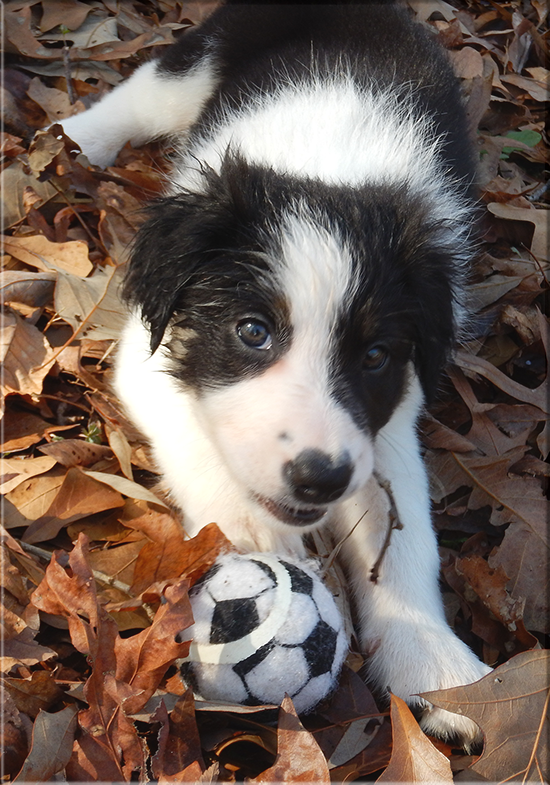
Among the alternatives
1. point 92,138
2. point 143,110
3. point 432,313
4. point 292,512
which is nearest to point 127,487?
point 292,512

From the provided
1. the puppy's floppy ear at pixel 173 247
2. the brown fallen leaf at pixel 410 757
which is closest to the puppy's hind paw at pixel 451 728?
the brown fallen leaf at pixel 410 757

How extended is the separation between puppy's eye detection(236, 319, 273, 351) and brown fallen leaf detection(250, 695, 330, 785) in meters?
1.00

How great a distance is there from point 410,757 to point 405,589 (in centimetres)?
63

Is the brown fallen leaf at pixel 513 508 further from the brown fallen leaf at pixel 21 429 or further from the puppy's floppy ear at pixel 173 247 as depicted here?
the brown fallen leaf at pixel 21 429

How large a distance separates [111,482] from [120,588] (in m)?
0.41

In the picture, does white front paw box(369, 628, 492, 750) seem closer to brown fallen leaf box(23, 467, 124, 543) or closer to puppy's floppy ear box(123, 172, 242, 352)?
brown fallen leaf box(23, 467, 124, 543)

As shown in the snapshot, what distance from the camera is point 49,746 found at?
5.87ft

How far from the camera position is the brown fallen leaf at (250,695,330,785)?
1.68m

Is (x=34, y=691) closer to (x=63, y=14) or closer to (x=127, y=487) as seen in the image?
(x=127, y=487)

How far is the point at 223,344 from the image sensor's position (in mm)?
2184

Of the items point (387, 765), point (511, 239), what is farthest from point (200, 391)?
point (511, 239)

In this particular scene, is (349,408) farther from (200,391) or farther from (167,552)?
(167,552)

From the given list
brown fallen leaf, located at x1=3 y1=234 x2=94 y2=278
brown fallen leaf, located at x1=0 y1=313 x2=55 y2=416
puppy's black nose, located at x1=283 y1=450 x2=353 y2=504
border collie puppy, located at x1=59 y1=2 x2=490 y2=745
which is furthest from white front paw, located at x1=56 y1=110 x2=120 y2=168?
puppy's black nose, located at x1=283 y1=450 x2=353 y2=504

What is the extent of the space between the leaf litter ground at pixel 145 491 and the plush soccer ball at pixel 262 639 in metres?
0.07
